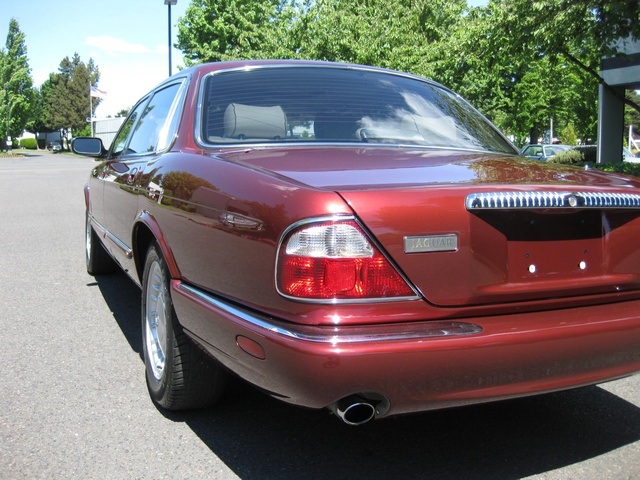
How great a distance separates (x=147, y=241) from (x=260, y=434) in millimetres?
1268

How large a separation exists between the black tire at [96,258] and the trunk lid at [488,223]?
13.3ft

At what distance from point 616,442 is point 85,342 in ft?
10.7

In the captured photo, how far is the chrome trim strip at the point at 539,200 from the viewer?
2.37m

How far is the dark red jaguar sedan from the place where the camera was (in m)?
2.26

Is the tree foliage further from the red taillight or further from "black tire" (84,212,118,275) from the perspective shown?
the red taillight

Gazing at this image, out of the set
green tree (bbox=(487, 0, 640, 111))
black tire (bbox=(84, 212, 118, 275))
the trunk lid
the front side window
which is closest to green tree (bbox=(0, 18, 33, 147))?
green tree (bbox=(487, 0, 640, 111))

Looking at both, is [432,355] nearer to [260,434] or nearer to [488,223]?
[488,223]

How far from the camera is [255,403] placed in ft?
11.6

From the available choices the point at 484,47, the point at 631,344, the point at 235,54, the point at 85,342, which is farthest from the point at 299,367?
the point at 235,54

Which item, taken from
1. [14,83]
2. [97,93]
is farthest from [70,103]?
[97,93]

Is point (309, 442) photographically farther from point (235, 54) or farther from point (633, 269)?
point (235, 54)

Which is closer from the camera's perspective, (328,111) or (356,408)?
(356,408)

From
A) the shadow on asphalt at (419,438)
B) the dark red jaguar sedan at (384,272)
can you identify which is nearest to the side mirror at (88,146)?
the dark red jaguar sedan at (384,272)

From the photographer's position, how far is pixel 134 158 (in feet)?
14.1
